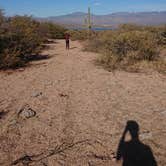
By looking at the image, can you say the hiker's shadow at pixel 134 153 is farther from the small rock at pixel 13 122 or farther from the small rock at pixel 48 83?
the small rock at pixel 48 83

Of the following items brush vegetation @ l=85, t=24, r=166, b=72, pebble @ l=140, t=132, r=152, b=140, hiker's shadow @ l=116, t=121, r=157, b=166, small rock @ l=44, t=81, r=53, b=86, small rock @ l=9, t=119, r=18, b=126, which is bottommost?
hiker's shadow @ l=116, t=121, r=157, b=166

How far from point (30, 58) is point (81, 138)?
34.5ft

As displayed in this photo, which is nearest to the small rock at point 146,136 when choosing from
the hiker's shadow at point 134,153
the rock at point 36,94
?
the hiker's shadow at point 134,153

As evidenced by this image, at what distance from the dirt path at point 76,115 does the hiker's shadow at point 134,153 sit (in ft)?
0.42

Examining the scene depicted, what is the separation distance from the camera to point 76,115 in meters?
6.65

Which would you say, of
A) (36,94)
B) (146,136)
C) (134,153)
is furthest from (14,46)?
(134,153)

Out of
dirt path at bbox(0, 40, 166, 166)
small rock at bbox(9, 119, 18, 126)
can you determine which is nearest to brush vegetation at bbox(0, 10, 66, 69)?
dirt path at bbox(0, 40, 166, 166)

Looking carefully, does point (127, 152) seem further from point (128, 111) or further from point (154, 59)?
point (154, 59)

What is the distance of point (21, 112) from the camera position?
673 centimetres

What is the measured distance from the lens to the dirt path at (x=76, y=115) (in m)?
4.88

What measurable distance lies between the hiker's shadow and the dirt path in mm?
129

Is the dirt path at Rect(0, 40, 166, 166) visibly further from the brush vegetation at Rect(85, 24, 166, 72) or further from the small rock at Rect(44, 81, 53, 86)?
the brush vegetation at Rect(85, 24, 166, 72)

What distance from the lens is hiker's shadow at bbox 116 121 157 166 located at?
15.0 ft

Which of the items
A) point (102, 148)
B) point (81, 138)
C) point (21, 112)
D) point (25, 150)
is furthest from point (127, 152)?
point (21, 112)
